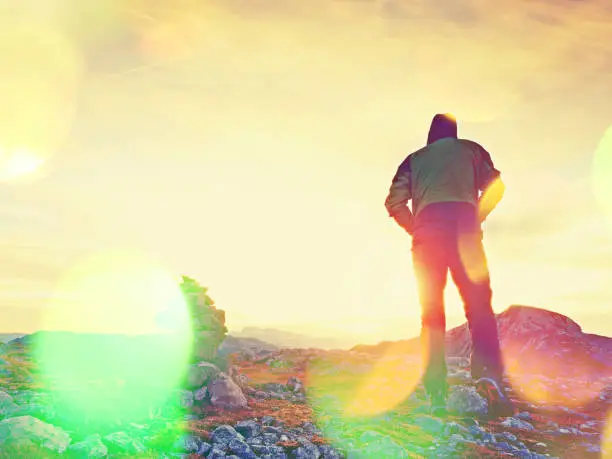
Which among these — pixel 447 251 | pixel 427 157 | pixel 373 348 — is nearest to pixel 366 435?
pixel 447 251

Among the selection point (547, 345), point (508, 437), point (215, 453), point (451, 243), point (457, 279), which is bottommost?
point (508, 437)

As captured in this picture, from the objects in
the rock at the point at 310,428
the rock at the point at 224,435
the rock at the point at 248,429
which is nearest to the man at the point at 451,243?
the rock at the point at 310,428

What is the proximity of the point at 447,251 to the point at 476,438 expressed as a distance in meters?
5.85

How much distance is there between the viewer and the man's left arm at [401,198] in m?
10.8

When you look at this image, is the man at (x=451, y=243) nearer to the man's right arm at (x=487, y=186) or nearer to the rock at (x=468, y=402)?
the man's right arm at (x=487, y=186)

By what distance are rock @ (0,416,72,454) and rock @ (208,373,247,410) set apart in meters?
8.02

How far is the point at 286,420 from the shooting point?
13992 millimetres

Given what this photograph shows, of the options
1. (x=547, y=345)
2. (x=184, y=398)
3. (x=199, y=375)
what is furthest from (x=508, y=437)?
(x=547, y=345)

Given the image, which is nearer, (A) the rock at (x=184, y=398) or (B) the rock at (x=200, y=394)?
(A) the rock at (x=184, y=398)

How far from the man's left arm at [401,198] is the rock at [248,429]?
6.15 metres

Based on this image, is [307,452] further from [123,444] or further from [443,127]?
[443,127]

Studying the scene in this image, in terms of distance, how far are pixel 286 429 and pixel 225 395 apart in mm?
4962

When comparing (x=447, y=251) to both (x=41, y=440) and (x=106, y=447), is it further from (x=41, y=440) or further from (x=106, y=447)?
(x=41, y=440)

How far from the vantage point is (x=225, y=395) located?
55.8 ft
